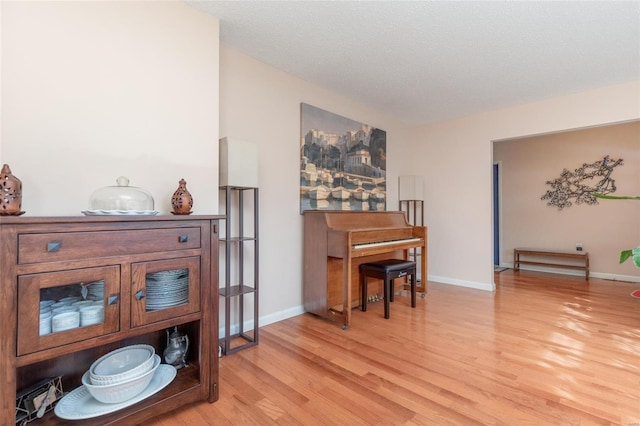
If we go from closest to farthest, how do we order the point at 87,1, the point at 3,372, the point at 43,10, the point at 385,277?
1. the point at 3,372
2. the point at 43,10
3. the point at 87,1
4. the point at 385,277

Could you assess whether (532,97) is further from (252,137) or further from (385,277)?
(252,137)

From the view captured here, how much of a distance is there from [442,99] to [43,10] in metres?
3.68

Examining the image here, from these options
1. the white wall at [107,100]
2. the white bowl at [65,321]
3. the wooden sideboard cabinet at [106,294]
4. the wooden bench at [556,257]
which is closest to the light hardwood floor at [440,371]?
the wooden sideboard cabinet at [106,294]

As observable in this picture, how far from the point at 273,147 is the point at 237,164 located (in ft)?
2.27

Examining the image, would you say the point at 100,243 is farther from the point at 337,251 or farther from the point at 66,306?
the point at 337,251

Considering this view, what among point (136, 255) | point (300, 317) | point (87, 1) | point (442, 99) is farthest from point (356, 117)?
point (136, 255)

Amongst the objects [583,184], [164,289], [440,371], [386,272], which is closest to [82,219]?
[164,289]

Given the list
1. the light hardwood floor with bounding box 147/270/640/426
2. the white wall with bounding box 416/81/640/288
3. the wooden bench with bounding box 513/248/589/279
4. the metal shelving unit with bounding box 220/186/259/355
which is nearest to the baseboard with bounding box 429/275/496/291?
the white wall with bounding box 416/81/640/288

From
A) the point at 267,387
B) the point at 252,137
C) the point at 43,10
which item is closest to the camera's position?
the point at 43,10

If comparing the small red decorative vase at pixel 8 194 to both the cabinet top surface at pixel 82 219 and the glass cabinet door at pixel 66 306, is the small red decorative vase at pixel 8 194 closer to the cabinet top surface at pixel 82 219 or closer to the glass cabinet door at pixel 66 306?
the cabinet top surface at pixel 82 219

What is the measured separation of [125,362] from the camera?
1642 mm

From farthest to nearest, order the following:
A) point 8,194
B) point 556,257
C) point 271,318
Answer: point 556,257 → point 271,318 → point 8,194

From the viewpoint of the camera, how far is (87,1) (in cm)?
168

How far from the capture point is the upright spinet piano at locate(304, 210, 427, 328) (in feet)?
9.02
